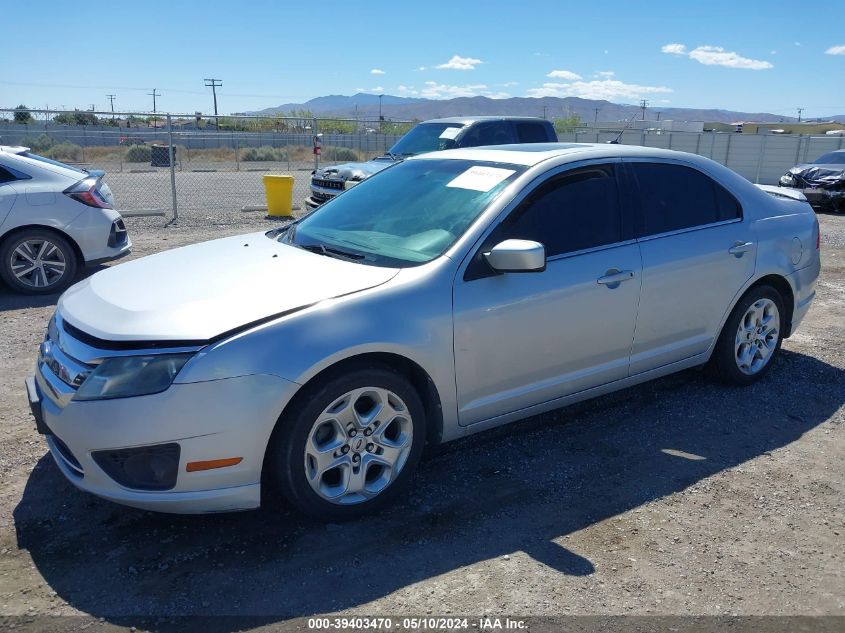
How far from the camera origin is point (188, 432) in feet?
9.87

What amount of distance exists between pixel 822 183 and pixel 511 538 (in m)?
16.3

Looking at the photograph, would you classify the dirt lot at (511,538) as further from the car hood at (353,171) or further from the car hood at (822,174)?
the car hood at (822,174)

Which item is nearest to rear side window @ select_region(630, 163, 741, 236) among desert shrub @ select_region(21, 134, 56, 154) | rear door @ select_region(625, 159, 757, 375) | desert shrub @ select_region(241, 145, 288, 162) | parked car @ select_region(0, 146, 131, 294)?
rear door @ select_region(625, 159, 757, 375)

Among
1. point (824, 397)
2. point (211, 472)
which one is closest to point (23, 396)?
point (211, 472)

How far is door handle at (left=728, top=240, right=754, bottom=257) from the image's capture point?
4.89 metres

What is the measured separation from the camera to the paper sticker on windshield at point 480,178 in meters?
4.13

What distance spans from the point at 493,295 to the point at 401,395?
715 mm

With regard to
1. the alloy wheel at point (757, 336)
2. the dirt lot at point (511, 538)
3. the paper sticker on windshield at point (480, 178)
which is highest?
the paper sticker on windshield at point (480, 178)

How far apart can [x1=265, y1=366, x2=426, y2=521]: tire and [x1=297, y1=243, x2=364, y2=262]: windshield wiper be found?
29.3 inches

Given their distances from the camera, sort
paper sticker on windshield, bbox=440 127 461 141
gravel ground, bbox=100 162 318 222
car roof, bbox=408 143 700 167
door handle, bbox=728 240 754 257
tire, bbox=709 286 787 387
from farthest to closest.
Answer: gravel ground, bbox=100 162 318 222, paper sticker on windshield, bbox=440 127 461 141, tire, bbox=709 286 787 387, door handle, bbox=728 240 754 257, car roof, bbox=408 143 700 167

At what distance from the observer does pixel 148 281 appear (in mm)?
3787

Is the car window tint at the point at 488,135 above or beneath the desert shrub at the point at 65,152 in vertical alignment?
above

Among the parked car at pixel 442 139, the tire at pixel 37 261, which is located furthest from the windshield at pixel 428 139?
the tire at pixel 37 261

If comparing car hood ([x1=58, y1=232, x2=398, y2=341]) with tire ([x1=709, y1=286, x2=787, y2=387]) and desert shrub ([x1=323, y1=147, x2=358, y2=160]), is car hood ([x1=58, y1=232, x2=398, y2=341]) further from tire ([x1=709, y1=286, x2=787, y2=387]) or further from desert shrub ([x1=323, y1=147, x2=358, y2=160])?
desert shrub ([x1=323, y1=147, x2=358, y2=160])
